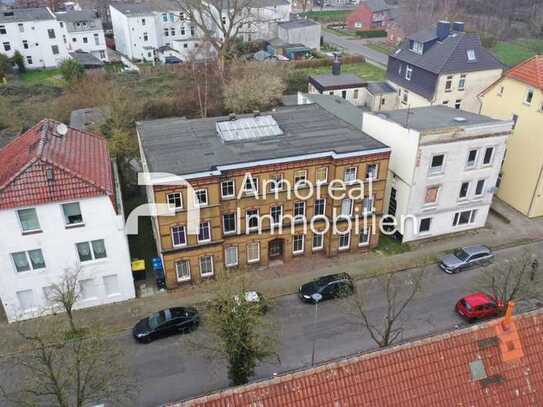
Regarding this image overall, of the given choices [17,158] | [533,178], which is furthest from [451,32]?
[17,158]

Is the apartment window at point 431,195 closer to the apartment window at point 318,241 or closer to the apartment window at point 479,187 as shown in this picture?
the apartment window at point 479,187

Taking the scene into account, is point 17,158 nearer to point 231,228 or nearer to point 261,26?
point 231,228

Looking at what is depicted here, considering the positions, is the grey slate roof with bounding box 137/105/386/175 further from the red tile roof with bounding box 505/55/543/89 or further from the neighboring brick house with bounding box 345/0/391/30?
the neighboring brick house with bounding box 345/0/391/30

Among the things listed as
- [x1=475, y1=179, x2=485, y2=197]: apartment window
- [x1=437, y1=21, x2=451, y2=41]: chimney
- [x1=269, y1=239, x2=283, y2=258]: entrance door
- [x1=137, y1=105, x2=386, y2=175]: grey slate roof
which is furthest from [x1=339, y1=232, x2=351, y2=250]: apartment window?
[x1=437, y1=21, x2=451, y2=41]: chimney

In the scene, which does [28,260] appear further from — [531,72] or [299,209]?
[531,72]

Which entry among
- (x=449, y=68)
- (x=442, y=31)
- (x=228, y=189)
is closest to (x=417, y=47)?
(x=442, y=31)

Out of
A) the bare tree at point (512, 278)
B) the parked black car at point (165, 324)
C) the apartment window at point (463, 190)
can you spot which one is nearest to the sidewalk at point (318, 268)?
the parked black car at point (165, 324)
